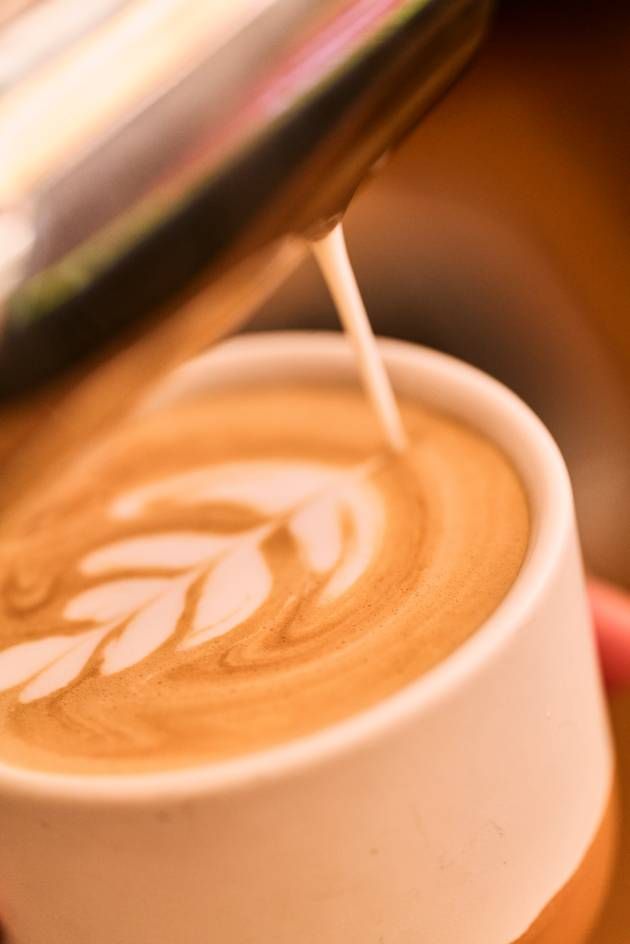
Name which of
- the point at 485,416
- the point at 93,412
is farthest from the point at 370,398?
the point at 93,412

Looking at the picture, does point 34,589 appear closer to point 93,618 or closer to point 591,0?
point 93,618

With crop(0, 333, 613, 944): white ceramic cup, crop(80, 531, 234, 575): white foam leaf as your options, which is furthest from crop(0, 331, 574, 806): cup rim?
crop(80, 531, 234, 575): white foam leaf

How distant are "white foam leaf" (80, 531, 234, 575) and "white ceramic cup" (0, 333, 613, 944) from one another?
5.8 inches

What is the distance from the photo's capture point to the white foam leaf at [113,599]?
500 millimetres

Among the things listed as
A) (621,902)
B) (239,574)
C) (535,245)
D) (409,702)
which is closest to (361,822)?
(409,702)

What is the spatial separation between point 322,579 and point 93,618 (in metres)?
0.10

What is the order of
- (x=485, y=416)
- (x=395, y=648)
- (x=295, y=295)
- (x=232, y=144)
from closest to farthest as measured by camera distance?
(x=232, y=144) → (x=395, y=648) → (x=485, y=416) → (x=295, y=295)

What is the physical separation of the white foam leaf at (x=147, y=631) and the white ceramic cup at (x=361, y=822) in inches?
3.0

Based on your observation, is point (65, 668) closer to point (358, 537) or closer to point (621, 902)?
point (358, 537)

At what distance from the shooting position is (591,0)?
1.93ft

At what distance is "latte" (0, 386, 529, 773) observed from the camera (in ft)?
1.41

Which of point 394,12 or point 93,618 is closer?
point 394,12

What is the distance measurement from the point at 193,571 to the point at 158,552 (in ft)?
0.10

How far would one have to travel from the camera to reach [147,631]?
18.9 inches
